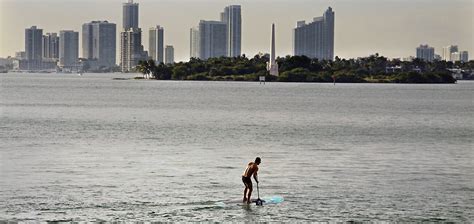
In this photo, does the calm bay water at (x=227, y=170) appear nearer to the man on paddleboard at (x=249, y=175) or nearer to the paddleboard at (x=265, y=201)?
the paddleboard at (x=265, y=201)

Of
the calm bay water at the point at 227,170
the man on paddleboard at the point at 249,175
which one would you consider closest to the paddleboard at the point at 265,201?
the calm bay water at the point at 227,170

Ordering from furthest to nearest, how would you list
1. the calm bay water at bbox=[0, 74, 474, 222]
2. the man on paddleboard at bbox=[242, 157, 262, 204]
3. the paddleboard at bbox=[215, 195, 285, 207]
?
the paddleboard at bbox=[215, 195, 285, 207] < the man on paddleboard at bbox=[242, 157, 262, 204] < the calm bay water at bbox=[0, 74, 474, 222]

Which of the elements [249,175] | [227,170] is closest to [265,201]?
[249,175]

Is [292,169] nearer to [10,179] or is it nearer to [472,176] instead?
[472,176]

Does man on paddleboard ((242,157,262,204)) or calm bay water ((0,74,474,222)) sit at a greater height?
man on paddleboard ((242,157,262,204))

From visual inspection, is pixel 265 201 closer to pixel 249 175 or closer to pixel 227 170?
pixel 249 175

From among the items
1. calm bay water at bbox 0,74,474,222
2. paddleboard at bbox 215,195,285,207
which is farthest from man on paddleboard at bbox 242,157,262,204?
calm bay water at bbox 0,74,474,222

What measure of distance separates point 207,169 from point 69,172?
22.7 feet

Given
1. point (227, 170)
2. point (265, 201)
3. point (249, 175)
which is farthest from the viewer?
point (227, 170)

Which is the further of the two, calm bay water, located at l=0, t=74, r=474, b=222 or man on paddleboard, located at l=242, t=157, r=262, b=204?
man on paddleboard, located at l=242, t=157, r=262, b=204

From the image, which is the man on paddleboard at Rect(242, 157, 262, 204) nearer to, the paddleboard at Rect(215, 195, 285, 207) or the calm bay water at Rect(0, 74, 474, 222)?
the paddleboard at Rect(215, 195, 285, 207)

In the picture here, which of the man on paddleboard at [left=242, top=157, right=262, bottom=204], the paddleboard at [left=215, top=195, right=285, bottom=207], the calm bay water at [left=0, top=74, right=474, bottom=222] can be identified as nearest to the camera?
the calm bay water at [left=0, top=74, right=474, bottom=222]

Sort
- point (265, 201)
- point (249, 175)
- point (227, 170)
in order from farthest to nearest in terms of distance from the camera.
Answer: point (227, 170) → point (265, 201) → point (249, 175)

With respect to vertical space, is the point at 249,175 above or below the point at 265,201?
above
